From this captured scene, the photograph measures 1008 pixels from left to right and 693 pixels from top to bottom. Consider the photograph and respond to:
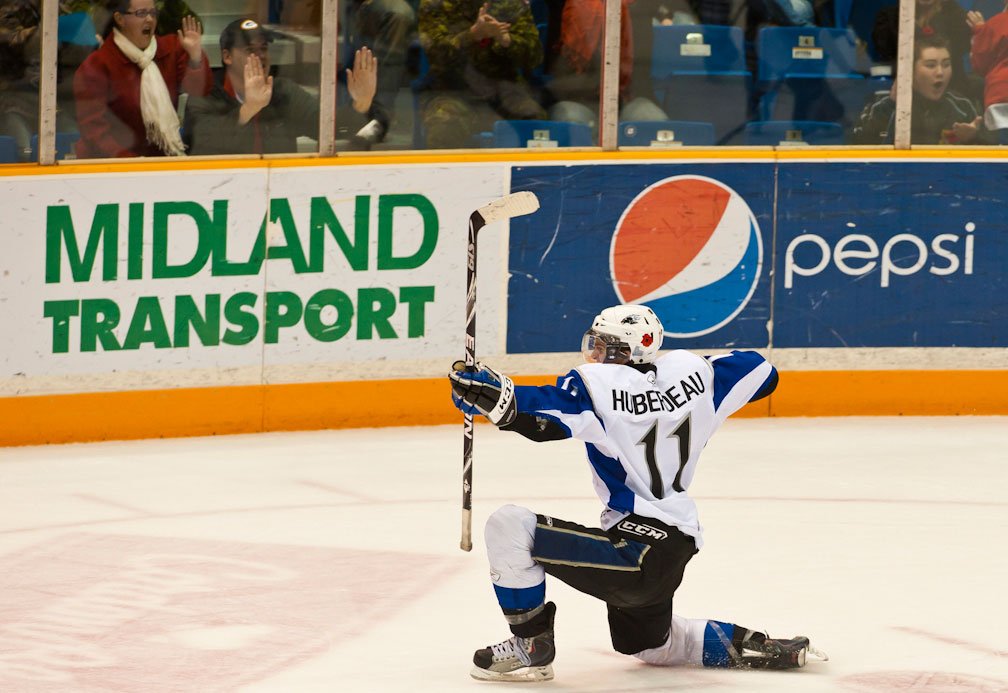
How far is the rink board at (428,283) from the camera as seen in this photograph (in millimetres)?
8719

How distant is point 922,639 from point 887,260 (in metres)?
4.30

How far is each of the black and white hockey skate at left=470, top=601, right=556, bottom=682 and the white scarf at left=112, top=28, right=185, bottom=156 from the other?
14.1 feet

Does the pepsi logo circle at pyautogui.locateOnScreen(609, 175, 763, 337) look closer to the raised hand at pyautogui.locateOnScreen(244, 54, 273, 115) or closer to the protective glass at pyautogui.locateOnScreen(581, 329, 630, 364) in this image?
the raised hand at pyautogui.locateOnScreen(244, 54, 273, 115)

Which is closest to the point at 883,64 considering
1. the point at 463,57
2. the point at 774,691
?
the point at 463,57

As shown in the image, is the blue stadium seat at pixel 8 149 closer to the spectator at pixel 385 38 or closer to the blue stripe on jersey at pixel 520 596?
the spectator at pixel 385 38

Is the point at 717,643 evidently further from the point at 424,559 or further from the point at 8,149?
the point at 8,149

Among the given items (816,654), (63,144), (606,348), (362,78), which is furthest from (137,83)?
(816,654)

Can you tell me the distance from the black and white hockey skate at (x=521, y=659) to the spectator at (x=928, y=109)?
17.4 feet

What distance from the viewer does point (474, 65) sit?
31.0ft

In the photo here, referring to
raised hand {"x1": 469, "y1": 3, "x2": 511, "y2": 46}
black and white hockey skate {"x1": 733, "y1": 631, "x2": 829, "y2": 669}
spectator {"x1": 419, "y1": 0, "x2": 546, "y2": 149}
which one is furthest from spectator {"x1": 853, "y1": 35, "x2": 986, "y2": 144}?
black and white hockey skate {"x1": 733, "y1": 631, "x2": 829, "y2": 669}

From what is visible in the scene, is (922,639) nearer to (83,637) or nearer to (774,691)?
(774,691)

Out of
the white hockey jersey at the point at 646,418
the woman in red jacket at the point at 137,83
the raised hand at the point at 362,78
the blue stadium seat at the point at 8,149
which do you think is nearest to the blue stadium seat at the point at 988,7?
the raised hand at the point at 362,78

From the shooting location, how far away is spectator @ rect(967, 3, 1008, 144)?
995cm

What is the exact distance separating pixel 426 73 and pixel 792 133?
197 cm
